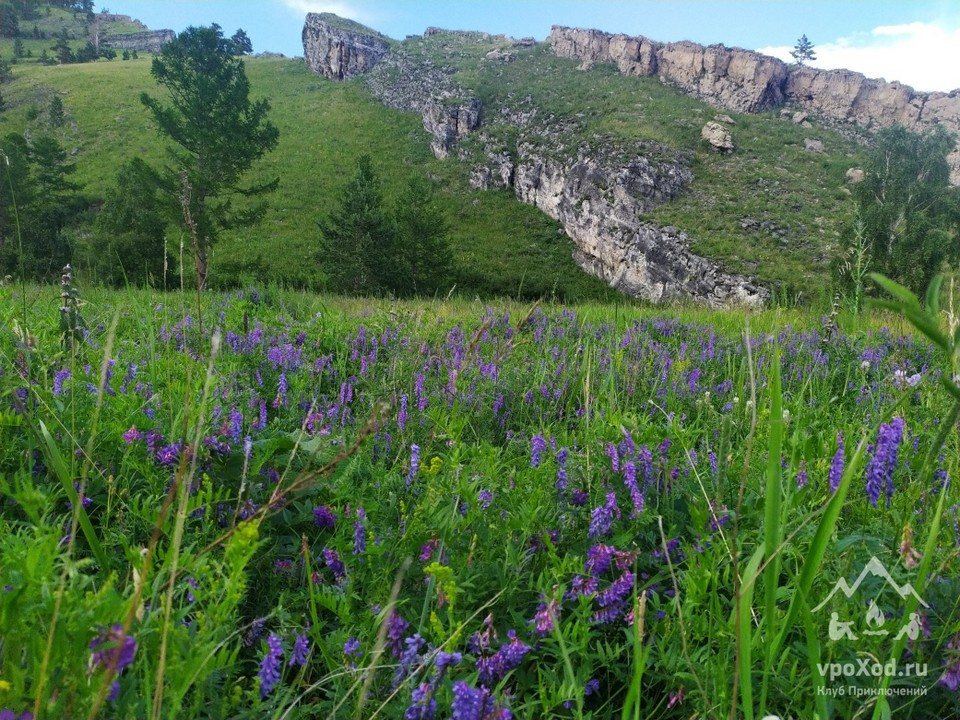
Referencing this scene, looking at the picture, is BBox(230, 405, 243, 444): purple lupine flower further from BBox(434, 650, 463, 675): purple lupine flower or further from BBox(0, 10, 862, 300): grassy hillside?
BBox(0, 10, 862, 300): grassy hillside

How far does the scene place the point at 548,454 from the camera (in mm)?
2012

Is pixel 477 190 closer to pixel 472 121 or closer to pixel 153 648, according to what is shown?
pixel 472 121

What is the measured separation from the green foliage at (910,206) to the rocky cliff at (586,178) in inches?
344

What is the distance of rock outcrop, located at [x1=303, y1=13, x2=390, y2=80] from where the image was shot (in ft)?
260

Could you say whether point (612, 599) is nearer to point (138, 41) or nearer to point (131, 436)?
point (131, 436)

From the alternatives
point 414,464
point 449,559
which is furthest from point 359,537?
point 414,464

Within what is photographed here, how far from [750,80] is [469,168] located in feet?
166

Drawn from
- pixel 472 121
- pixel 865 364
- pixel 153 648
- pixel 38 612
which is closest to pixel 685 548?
pixel 153 648

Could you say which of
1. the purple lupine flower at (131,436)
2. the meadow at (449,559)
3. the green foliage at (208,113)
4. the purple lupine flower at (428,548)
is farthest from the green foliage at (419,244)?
the purple lupine flower at (428,548)

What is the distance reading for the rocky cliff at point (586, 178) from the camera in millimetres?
43125

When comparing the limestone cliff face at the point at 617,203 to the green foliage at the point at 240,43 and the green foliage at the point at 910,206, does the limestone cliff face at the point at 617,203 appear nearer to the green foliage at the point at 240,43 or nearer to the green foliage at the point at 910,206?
the green foliage at the point at 910,206

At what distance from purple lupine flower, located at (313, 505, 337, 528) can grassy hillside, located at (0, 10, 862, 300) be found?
33922 mm

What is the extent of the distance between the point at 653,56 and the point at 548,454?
98.3 meters

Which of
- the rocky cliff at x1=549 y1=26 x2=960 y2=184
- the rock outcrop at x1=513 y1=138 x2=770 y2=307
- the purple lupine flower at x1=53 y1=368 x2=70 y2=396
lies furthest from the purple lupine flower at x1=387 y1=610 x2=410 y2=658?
the rocky cliff at x1=549 y1=26 x2=960 y2=184
